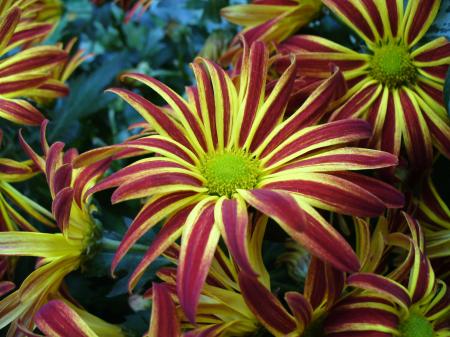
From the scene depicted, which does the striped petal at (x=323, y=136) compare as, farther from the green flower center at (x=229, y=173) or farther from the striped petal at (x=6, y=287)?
the striped petal at (x=6, y=287)

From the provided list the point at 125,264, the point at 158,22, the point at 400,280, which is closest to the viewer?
the point at 400,280

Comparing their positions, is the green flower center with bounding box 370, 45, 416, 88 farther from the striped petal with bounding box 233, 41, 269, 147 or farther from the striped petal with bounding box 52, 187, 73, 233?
the striped petal with bounding box 52, 187, 73, 233

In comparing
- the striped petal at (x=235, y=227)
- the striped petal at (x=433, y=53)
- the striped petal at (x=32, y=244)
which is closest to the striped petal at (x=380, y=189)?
the striped petal at (x=235, y=227)

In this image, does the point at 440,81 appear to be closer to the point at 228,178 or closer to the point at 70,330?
the point at 228,178

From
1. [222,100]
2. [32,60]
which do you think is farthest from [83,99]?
[222,100]

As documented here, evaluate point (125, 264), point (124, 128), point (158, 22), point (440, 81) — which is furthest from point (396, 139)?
point (158, 22)

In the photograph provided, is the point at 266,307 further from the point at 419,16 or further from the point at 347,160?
the point at 419,16

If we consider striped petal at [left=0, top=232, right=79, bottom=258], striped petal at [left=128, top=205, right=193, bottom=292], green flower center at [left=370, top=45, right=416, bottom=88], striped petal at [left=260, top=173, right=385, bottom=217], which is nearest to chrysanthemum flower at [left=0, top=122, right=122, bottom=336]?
striped petal at [left=0, top=232, right=79, bottom=258]
